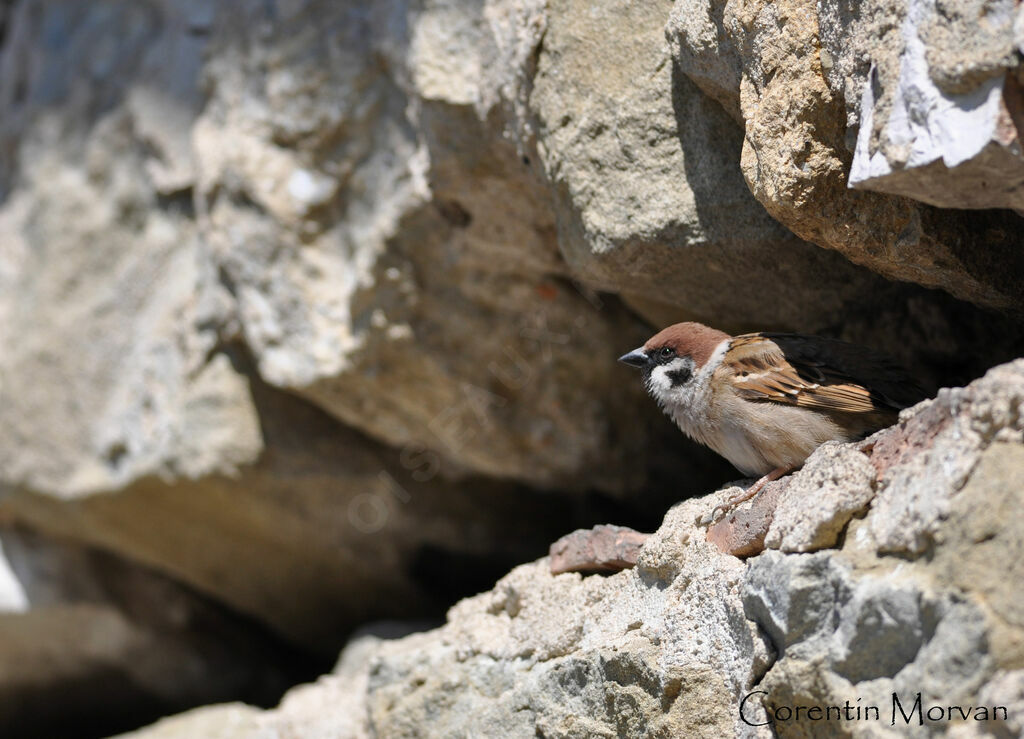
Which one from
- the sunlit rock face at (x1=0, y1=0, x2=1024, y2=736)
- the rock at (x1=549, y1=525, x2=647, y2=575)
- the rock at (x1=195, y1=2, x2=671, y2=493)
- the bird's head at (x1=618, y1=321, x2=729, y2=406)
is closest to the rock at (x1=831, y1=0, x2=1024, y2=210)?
the sunlit rock face at (x1=0, y1=0, x2=1024, y2=736)

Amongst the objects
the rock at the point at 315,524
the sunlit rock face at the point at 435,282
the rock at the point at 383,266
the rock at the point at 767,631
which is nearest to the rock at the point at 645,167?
the sunlit rock face at the point at 435,282

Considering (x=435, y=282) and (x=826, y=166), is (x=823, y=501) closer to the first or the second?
(x=826, y=166)

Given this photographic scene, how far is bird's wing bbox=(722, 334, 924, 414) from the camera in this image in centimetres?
204

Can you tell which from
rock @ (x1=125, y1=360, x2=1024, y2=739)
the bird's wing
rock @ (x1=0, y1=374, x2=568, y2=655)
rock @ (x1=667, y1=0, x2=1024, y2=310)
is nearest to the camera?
rock @ (x1=125, y1=360, x2=1024, y2=739)

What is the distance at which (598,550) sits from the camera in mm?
2125

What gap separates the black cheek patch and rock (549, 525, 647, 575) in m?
0.34

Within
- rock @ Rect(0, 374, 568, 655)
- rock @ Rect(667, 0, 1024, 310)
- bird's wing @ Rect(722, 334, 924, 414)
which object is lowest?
rock @ Rect(0, 374, 568, 655)

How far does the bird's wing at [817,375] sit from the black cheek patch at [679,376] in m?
0.09

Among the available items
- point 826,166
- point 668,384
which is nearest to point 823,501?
point 826,166

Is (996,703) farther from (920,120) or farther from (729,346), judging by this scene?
(729,346)

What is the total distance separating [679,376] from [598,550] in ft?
1.41

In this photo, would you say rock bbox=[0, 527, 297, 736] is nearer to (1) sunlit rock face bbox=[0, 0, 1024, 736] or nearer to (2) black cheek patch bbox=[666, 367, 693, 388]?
(1) sunlit rock face bbox=[0, 0, 1024, 736]

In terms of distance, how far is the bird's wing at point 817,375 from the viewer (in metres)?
2.04

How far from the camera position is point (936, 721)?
4.19 feet
